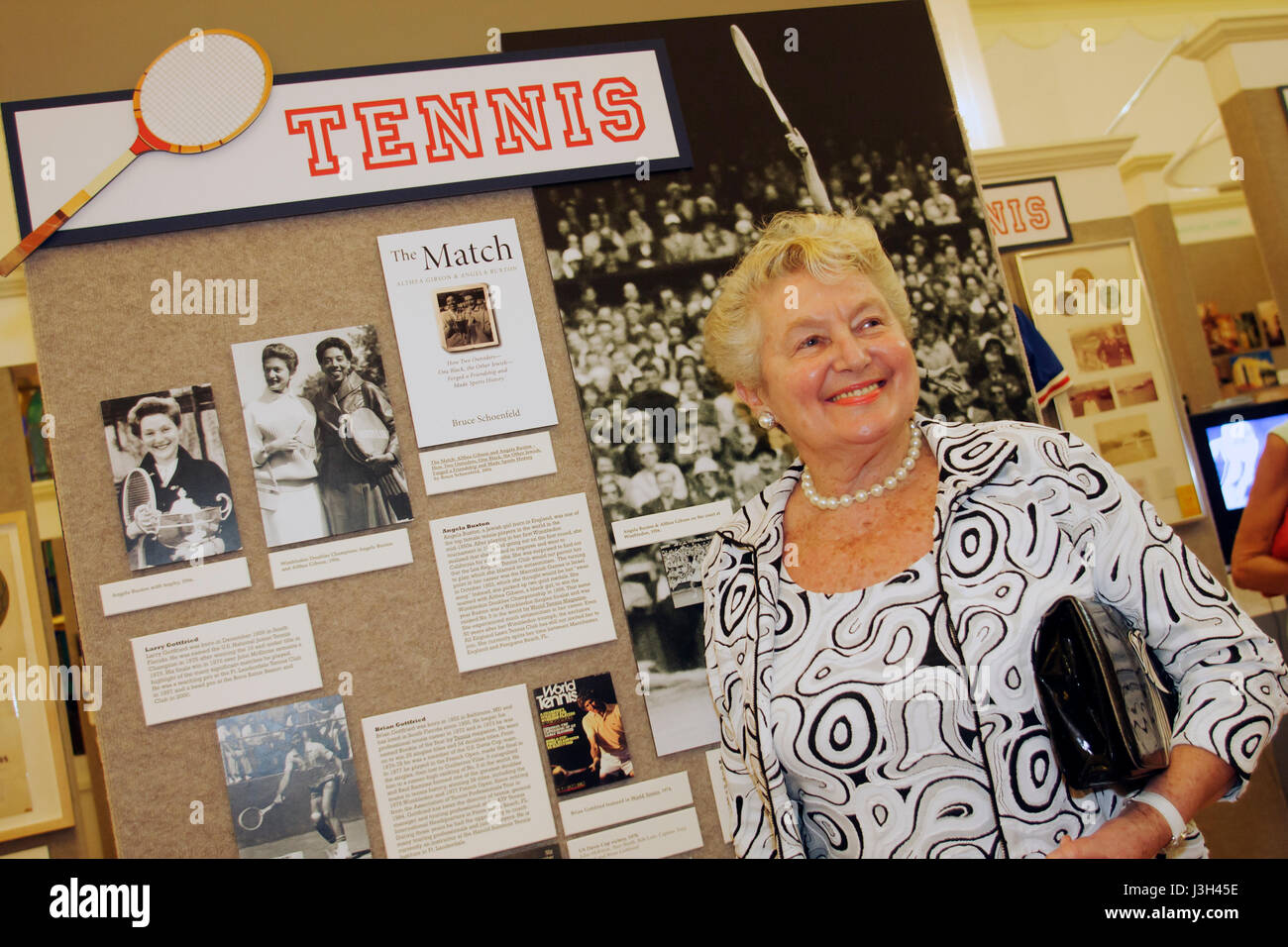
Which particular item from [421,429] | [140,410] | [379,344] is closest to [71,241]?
[140,410]

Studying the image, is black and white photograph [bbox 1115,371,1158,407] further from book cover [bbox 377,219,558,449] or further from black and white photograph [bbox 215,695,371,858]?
black and white photograph [bbox 215,695,371,858]

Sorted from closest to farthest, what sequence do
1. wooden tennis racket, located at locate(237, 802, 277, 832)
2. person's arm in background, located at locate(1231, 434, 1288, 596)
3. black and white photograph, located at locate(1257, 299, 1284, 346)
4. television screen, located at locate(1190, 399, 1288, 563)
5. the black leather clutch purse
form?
the black leather clutch purse, wooden tennis racket, located at locate(237, 802, 277, 832), person's arm in background, located at locate(1231, 434, 1288, 596), television screen, located at locate(1190, 399, 1288, 563), black and white photograph, located at locate(1257, 299, 1284, 346)

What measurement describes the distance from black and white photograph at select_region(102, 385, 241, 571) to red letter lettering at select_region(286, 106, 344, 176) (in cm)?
49

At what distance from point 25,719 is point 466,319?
2.63m

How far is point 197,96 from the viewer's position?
6.24ft

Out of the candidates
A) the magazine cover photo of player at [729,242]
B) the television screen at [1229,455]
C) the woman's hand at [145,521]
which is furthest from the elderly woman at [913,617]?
the television screen at [1229,455]

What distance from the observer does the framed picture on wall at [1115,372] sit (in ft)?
15.0

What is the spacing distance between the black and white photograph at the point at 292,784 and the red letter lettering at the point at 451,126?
1120mm

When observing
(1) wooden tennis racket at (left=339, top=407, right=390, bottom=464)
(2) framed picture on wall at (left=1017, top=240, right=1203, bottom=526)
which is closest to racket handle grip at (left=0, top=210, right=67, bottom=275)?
(1) wooden tennis racket at (left=339, top=407, right=390, bottom=464)

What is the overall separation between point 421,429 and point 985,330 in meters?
1.26

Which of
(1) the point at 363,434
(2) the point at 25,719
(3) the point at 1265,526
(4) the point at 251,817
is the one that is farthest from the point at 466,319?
(2) the point at 25,719

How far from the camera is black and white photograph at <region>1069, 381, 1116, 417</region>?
455 centimetres

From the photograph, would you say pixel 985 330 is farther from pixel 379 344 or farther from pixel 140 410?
pixel 140 410
